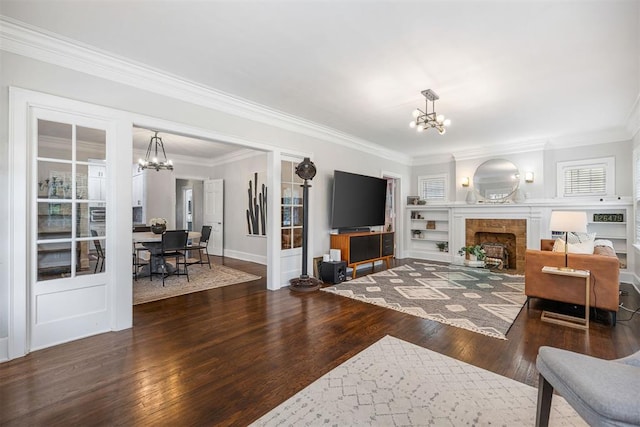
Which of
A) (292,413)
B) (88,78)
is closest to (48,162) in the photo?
(88,78)

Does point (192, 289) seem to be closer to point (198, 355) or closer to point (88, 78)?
point (198, 355)

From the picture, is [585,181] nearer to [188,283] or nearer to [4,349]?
[188,283]

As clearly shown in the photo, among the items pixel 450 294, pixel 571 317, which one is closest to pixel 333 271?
pixel 450 294

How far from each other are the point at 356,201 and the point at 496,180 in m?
3.34

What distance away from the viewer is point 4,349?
2.33 meters

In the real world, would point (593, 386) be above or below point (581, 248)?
below

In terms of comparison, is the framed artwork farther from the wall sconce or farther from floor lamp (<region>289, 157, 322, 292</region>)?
the wall sconce

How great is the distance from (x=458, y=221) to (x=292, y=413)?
619cm

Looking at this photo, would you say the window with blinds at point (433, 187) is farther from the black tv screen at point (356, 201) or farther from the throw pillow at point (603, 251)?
the throw pillow at point (603, 251)

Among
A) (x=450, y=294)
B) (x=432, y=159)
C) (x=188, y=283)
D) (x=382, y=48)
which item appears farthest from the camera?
(x=432, y=159)

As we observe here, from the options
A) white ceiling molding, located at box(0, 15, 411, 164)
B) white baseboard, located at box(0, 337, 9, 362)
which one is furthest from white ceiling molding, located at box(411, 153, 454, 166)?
white baseboard, located at box(0, 337, 9, 362)

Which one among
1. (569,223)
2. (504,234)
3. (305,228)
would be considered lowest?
(504,234)

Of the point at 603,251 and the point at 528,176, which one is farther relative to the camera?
the point at 528,176

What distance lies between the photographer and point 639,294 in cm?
432
